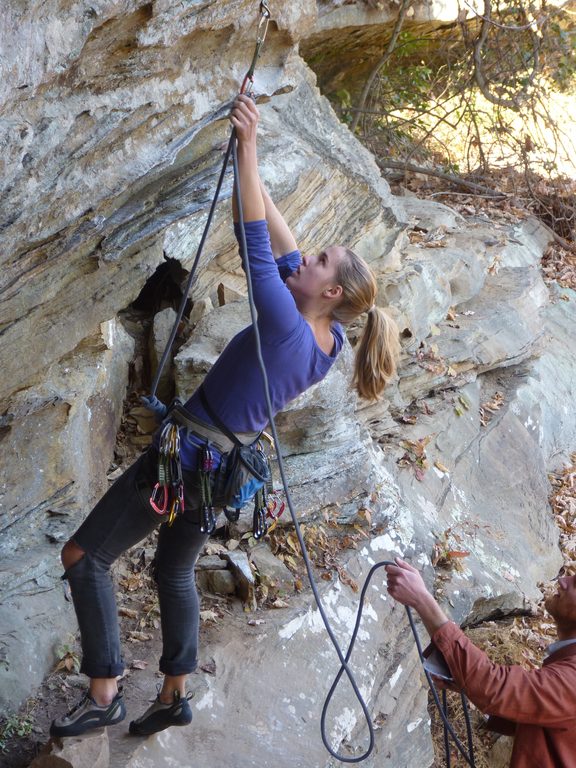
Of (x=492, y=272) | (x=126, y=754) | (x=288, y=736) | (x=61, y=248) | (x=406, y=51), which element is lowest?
(x=288, y=736)

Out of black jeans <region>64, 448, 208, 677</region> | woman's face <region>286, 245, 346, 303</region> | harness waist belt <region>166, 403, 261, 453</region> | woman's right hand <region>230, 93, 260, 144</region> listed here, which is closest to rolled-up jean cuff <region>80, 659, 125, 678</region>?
black jeans <region>64, 448, 208, 677</region>

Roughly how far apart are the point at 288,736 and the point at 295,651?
52 cm

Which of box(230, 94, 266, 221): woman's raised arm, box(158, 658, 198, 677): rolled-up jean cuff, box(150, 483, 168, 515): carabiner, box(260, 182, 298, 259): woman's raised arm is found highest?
box(230, 94, 266, 221): woman's raised arm

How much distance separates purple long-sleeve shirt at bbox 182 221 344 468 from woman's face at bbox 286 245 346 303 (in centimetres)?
17

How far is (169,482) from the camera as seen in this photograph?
10.5 feet

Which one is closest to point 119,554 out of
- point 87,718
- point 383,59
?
point 87,718

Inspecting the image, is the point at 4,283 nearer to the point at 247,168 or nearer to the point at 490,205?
the point at 247,168

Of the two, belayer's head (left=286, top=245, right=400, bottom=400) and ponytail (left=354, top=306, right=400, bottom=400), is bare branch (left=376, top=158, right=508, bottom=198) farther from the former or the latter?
belayer's head (left=286, top=245, right=400, bottom=400)

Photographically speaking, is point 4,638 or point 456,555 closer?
point 4,638

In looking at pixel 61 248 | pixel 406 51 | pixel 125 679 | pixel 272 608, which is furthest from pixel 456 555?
pixel 406 51

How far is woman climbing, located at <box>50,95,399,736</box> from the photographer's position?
3.04 metres

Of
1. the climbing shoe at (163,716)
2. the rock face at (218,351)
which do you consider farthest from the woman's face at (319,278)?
the climbing shoe at (163,716)

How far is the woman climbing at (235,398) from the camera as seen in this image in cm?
304

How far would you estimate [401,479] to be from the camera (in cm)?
653
